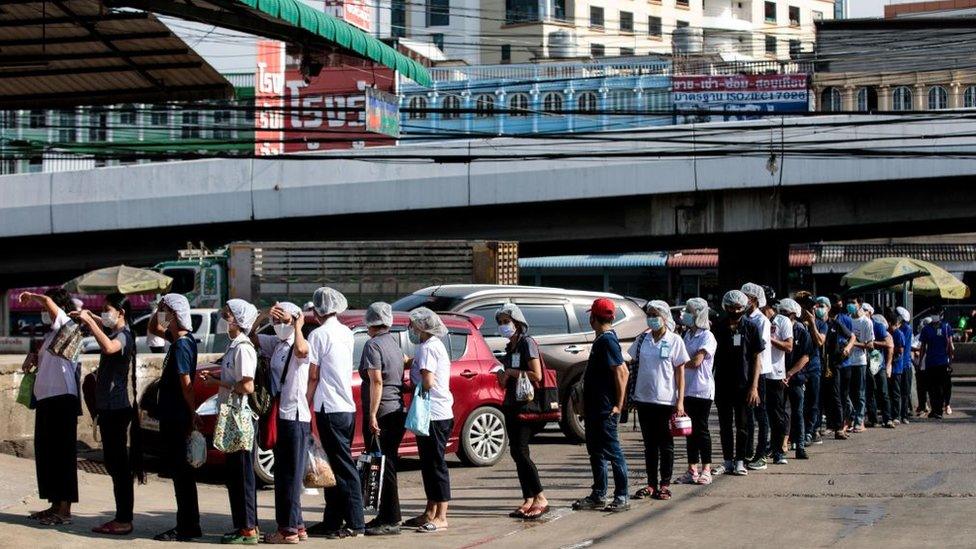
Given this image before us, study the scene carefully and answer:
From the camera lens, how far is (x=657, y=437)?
12.6 meters

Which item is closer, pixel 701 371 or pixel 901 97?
pixel 701 371

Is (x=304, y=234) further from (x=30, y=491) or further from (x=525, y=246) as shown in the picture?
(x=30, y=491)

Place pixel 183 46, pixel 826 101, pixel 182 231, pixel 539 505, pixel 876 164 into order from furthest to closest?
pixel 826 101
pixel 182 231
pixel 876 164
pixel 183 46
pixel 539 505

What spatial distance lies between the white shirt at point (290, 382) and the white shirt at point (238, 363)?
26cm

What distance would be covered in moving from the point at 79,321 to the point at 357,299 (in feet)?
52.3

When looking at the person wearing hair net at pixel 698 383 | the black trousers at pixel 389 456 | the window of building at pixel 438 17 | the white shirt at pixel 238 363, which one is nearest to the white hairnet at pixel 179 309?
the white shirt at pixel 238 363

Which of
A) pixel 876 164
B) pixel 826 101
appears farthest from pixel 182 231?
pixel 826 101

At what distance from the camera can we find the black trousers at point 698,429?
13.4 metres

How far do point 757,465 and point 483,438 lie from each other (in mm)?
2933

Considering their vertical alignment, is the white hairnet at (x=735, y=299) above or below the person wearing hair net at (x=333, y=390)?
above

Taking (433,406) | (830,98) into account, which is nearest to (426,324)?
(433,406)

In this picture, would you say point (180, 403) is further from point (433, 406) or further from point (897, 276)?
point (897, 276)

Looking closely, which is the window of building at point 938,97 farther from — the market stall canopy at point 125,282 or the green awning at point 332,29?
the green awning at point 332,29

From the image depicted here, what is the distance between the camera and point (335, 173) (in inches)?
1507
